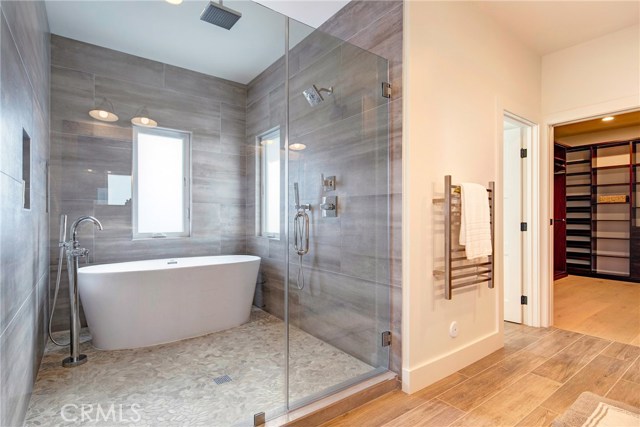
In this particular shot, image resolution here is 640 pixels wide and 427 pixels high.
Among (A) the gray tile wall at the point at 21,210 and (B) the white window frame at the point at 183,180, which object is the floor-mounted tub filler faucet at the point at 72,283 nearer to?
(A) the gray tile wall at the point at 21,210

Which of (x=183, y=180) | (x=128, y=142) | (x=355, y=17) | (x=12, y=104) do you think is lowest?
(x=183, y=180)

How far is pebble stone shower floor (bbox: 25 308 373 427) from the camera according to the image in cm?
176

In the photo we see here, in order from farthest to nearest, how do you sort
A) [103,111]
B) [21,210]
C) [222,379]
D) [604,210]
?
[604,210] → [103,111] → [222,379] → [21,210]

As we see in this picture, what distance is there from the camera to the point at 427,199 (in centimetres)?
215

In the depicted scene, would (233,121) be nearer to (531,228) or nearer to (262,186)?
(262,186)

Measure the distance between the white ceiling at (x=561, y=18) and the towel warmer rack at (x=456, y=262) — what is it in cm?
142

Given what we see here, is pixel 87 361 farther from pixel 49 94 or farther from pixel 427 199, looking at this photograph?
pixel 427 199

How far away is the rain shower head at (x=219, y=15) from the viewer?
2.26 meters

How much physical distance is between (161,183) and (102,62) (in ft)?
3.44

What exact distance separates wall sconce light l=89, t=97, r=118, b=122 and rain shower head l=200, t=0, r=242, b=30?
1.06m

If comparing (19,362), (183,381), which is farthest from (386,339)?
(19,362)

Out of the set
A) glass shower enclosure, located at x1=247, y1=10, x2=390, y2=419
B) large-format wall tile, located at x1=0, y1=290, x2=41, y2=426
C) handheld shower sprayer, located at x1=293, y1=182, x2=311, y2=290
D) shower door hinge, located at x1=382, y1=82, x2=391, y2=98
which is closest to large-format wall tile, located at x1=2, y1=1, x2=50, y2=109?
large-format wall tile, located at x1=0, y1=290, x2=41, y2=426

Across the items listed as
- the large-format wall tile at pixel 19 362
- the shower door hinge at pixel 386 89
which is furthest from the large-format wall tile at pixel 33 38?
the shower door hinge at pixel 386 89

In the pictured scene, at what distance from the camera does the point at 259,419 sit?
1609mm
